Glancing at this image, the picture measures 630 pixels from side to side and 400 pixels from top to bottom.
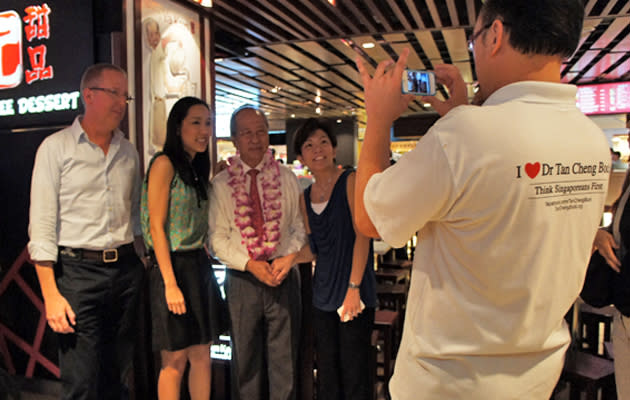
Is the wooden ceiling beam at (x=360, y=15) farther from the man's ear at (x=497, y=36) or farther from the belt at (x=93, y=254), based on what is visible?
the man's ear at (x=497, y=36)

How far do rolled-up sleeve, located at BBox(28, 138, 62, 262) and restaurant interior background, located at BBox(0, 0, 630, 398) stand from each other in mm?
834

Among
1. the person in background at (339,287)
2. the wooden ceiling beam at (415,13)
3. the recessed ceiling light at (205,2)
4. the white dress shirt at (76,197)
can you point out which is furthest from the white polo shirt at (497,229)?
the wooden ceiling beam at (415,13)

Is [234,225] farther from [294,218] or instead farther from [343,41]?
[343,41]

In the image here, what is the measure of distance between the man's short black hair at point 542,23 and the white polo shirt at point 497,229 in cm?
8

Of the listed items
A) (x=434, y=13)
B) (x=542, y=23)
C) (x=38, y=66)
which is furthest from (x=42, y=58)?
(x=434, y=13)

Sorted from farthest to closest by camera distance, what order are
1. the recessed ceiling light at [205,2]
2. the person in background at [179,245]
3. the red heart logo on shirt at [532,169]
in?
the recessed ceiling light at [205,2] → the person in background at [179,245] → the red heart logo on shirt at [532,169]

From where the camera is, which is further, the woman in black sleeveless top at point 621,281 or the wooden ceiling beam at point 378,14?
the wooden ceiling beam at point 378,14

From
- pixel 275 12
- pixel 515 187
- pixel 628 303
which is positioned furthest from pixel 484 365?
pixel 275 12

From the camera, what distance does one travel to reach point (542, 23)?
96 cm

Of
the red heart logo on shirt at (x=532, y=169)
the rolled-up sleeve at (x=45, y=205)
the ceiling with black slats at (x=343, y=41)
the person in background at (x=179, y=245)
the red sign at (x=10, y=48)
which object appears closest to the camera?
the red heart logo on shirt at (x=532, y=169)

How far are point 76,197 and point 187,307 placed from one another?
73 centimetres

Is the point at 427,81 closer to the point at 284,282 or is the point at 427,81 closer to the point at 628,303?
the point at 628,303

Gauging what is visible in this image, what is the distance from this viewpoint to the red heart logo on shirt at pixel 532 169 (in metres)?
0.93

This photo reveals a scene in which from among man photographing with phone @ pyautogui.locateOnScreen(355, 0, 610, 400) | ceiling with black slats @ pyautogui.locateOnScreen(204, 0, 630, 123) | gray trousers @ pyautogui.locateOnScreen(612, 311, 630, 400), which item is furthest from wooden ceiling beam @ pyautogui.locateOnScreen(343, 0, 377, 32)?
man photographing with phone @ pyautogui.locateOnScreen(355, 0, 610, 400)
